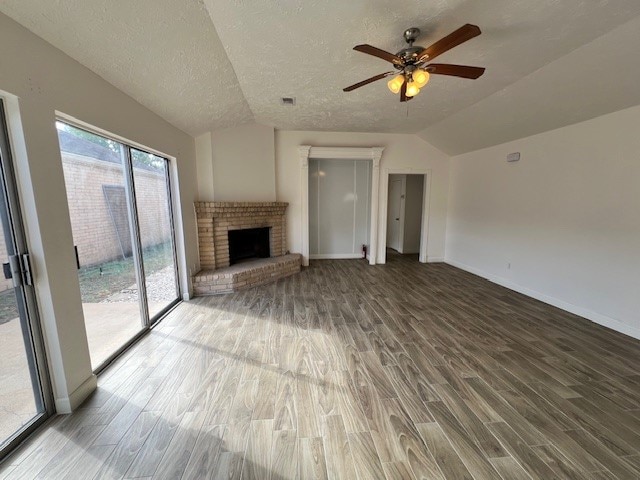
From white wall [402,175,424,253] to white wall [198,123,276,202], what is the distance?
350 centimetres

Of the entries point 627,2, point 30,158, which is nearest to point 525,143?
point 627,2

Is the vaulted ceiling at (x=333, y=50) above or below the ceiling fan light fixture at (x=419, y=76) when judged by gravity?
above

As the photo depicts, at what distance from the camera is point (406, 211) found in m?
6.42

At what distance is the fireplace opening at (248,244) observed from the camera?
183 inches

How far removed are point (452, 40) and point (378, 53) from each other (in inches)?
20.0

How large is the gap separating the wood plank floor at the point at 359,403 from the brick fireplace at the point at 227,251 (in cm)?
87

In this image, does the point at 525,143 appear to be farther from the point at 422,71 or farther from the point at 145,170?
the point at 145,170

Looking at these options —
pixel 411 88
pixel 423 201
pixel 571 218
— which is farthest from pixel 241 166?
pixel 571 218

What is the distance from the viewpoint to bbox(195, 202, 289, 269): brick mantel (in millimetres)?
3999

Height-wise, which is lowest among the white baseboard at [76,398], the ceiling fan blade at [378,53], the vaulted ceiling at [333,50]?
the white baseboard at [76,398]

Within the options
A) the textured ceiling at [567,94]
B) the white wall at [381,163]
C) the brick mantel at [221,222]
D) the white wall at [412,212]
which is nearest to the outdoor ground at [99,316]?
the brick mantel at [221,222]

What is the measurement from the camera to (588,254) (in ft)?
9.59

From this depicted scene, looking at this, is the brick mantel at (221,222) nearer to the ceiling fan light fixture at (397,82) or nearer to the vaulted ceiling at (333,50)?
the vaulted ceiling at (333,50)

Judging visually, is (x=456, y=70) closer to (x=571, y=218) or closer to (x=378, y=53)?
(x=378, y=53)
